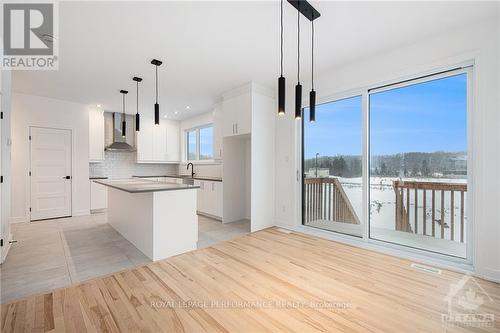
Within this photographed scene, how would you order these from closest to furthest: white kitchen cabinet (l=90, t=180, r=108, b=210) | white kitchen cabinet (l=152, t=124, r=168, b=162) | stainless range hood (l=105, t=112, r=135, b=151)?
white kitchen cabinet (l=90, t=180, r=108, b=210)
stainless range hood (l=105, t=112, r=135, b=151)
white kitchen cabinet (l=152, t=124, r=168, b=162)

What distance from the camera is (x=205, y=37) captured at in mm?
2668

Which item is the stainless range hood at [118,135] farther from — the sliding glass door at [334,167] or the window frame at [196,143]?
the sliding glass door at [334,167]

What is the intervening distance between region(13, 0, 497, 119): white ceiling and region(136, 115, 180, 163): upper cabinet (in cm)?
245

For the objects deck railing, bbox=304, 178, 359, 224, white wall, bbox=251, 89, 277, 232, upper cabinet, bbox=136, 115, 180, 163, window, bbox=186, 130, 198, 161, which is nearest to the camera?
deck railing, bbox=304, 178, 359, 224

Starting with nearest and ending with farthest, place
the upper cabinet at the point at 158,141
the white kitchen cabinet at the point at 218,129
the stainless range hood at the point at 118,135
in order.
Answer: the white kitchen cabinet at the point at 218,129
the stainless range hood at the point at 118,135
the upper cabinet at the point at 158,141

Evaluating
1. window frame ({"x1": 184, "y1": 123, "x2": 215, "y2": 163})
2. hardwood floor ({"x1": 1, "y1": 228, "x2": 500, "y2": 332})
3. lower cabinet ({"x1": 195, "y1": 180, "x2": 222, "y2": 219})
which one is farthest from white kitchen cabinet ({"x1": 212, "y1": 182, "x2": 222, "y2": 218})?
hardwood floor ({"x1": 1, "y1": 228, "x2": 500, "y2": 332})

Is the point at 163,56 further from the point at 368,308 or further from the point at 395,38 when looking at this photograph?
the point at 368,308

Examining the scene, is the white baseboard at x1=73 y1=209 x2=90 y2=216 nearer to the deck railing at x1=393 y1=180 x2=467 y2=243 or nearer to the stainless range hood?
the stainless range hood

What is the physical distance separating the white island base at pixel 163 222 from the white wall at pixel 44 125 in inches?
114

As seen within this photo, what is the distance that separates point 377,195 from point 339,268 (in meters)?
1.31

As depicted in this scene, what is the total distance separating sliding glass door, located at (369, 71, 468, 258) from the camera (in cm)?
273

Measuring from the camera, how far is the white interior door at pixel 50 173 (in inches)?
192

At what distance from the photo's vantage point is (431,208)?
3.04 m

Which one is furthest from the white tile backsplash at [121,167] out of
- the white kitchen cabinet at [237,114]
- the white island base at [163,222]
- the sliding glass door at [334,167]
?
the sliding glass door at [334,167]
